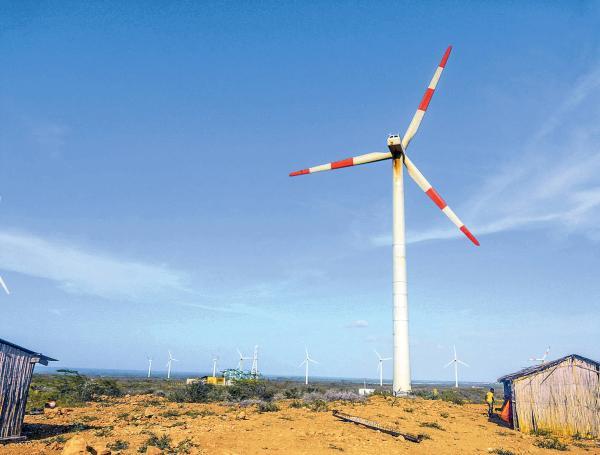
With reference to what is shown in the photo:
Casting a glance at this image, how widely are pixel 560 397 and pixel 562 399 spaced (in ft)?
0.45

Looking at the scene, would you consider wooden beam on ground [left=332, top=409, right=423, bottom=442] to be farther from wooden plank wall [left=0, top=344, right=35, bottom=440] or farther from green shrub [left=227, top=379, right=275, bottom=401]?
wooden plank wall [left=0, top=344, right=35, bottom=440]

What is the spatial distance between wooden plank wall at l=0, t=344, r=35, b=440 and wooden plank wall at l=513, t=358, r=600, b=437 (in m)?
26.0

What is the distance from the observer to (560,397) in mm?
25750

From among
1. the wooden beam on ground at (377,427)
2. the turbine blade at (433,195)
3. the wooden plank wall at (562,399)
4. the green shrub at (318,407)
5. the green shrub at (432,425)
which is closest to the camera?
the wooden beam on ground at (377,427)

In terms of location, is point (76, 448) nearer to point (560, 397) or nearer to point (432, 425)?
point (432, 425)

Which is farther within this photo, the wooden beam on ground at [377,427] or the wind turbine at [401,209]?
the wind turbine at [401,209]

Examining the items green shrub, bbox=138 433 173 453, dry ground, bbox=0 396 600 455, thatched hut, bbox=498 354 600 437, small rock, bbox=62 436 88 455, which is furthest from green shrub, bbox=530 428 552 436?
small rock, bbox=62 436 88 455

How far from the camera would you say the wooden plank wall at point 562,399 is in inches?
996

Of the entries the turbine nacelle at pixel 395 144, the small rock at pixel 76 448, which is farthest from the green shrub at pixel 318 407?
the turbine nacelle at pixel 395 144

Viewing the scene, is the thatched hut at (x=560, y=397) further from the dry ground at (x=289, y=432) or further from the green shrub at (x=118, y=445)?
the green shrub at (x=118, y=445)

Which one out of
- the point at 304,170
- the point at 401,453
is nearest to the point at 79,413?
the point at 401,453

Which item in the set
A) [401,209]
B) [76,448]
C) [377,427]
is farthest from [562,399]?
[76,448]

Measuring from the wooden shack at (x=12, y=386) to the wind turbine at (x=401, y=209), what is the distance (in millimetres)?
25138

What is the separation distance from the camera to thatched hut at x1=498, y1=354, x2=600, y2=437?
2531 cm
